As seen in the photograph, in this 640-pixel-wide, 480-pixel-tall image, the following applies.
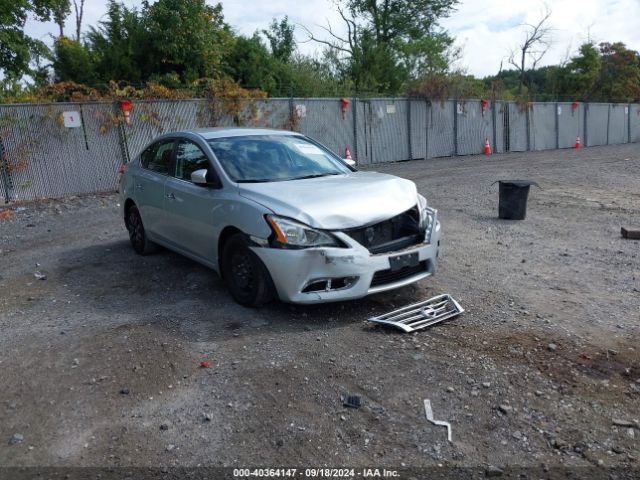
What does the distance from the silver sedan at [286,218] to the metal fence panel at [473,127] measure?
61.7ft

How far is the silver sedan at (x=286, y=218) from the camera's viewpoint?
4836 millimetres

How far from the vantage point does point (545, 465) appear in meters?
3.06

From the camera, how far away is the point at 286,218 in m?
4.87

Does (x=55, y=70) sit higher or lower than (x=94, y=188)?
higher

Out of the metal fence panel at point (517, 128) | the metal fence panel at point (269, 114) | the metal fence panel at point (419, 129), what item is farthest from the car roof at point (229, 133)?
the metal fence panel at point (517, 128)

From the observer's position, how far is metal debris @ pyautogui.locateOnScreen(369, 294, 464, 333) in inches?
189

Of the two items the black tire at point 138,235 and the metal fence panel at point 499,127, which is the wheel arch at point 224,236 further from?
the metal fence panel at point 499,127

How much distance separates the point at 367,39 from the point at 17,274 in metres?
31.6

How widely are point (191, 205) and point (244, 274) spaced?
114cm

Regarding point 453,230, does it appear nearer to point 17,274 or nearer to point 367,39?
point 17,274

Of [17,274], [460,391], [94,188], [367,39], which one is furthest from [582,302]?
[367,39]

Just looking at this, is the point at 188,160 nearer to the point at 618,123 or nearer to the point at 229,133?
the point at 229,133

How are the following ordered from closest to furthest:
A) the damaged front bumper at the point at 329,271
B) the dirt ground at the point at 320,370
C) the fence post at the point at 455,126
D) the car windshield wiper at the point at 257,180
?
the dirt ground at the point at 320,370
the damaged front bumper at the point at 329,271
the car windshield wiper at the point at 257,180
the fence post at the point at 455,126

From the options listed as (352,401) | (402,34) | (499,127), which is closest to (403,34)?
(402,34)
